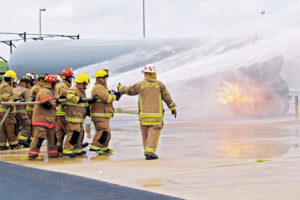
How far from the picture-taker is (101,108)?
10359 millimetres

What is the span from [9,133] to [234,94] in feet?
33.4

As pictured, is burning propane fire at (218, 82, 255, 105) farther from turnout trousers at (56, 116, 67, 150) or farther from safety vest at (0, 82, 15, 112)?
turnout trousers at (56, 116, 67, 150)

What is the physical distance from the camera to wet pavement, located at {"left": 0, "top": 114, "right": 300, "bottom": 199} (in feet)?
22.9

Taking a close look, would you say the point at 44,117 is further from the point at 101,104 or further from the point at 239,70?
the point at 239,70

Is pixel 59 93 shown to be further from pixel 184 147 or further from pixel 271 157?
pixel 271 157

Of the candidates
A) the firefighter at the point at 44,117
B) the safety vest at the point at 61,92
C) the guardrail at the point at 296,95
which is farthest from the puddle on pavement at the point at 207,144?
the guardrail at the point at 296,95

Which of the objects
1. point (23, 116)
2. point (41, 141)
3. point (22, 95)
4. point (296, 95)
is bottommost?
point (41, 141)

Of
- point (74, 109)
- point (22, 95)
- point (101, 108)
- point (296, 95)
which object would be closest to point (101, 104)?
point (101, 108)

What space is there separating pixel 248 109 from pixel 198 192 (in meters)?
13.7

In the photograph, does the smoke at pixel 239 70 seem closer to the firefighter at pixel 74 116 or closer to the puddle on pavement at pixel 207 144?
the puddle on pavement at pixel 207 144

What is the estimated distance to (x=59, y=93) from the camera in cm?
1052

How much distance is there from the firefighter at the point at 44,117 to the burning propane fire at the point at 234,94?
10.8 m

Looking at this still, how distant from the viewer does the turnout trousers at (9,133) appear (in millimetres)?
11875

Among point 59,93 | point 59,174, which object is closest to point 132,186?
point 59,174
